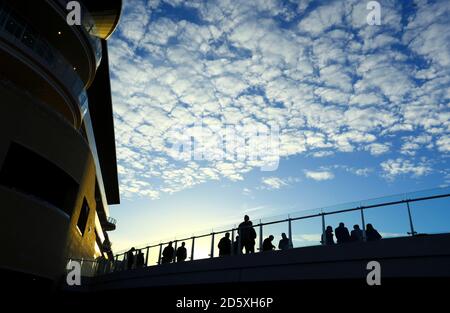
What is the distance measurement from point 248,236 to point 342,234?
127 inches

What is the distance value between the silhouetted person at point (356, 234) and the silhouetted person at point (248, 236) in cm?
329

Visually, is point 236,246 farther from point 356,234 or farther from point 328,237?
point 356,234

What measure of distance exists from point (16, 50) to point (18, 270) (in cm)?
937

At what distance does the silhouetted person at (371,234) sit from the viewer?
8914 millimetres

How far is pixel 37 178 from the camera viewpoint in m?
18.0

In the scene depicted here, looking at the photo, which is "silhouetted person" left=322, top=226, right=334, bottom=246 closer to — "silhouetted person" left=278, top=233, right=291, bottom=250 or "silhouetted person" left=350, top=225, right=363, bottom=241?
"silhouetted person" left=350, top=225, right=363, bottom=241

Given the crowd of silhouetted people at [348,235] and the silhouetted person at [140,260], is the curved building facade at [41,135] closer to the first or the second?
the silhouetted person at [140,260]

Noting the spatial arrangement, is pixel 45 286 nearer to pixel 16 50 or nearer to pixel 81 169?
pixel 81 169

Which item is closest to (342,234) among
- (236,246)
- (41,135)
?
(236,246)

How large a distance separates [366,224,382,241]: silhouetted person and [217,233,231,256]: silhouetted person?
15.6ft

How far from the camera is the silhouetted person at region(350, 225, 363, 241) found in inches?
367
